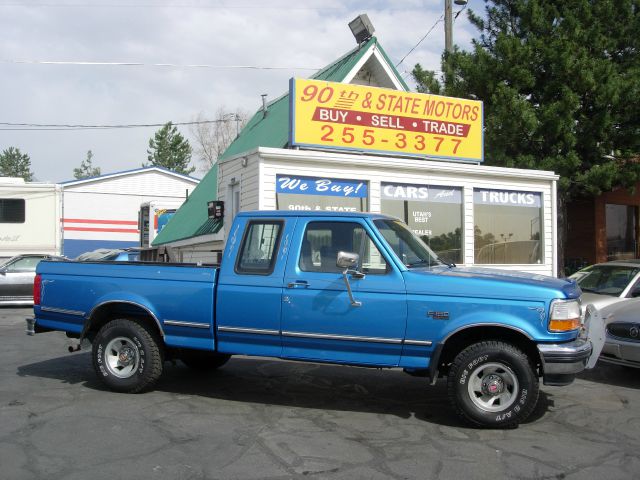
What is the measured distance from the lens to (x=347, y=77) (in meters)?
15.5

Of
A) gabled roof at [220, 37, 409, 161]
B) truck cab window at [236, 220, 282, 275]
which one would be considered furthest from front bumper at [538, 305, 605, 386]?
gabled roof at [220, 37, 409, 161]

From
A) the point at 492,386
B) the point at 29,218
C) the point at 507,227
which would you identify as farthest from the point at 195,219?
the point at 492,386

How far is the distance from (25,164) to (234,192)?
10034cm

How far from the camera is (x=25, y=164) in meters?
101

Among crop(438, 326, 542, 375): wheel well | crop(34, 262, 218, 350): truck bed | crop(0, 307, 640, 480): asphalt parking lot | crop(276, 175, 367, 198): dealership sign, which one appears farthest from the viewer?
crop(276, 175, 367, 198): dealership sign

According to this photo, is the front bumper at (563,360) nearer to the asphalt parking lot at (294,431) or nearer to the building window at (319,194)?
the asphalt parking lot at (294,431)

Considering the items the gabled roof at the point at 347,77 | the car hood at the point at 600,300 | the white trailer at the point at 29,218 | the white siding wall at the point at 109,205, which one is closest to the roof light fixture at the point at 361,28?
the gabled roof at the point at 347,77

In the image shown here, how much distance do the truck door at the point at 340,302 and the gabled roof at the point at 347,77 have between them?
8.71m

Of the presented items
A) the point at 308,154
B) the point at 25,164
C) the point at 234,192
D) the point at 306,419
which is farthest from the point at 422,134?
the point at 25,164

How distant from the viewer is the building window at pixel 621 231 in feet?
68.8

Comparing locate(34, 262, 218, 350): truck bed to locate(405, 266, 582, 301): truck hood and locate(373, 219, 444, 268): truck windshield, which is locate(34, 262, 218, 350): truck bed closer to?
locate(373, 219, 444, 268): truck windshield

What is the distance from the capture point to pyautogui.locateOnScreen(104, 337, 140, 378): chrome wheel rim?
6.55 metres

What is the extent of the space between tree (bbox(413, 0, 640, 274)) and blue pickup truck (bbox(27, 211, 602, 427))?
1031 cm

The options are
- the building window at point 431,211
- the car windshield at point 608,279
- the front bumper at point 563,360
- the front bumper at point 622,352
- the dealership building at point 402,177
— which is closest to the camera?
the front bumper at point 563,360
